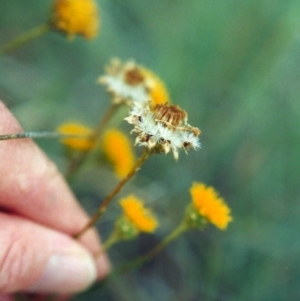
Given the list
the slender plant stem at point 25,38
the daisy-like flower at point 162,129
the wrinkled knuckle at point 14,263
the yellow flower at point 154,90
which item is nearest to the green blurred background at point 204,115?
the slender plant stem at point 25,38

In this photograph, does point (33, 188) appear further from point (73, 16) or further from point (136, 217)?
point (73, 16)

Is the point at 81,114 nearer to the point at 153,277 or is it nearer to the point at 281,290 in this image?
the point at 153,277

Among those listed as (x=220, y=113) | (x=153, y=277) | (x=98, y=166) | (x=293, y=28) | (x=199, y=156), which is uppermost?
(x=293, y=28)

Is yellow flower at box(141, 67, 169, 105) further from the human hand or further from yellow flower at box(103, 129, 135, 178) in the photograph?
the human hand

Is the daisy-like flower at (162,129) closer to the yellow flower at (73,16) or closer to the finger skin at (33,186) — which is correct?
the finger skin at (33,186)

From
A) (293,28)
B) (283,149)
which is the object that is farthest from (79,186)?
(293,28)

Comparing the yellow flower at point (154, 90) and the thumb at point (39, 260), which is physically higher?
the yellow flower at point (154, 90)

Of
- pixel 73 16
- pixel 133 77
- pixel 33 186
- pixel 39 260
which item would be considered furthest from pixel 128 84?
pixel 39 260
